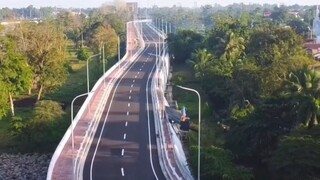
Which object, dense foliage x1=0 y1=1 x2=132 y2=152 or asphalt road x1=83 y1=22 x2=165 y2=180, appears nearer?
asphalt road x1=83 y1=22 x2=165 y2=180

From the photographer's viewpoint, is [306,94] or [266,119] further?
[266,119]

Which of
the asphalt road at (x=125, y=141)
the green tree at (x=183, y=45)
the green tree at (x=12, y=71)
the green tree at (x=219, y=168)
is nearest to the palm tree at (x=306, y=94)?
the green tree at (x=219, y=168)

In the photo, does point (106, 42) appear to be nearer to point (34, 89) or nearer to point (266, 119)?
point (34, 89)

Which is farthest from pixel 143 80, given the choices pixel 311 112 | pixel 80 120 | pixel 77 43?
pixel 77 43

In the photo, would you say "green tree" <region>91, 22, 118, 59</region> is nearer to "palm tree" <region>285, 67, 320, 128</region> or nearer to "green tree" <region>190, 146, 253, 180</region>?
"palm tree" <region>285, 67, 320, 128</region>

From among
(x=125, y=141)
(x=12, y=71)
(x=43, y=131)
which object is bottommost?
(x=43, y=131)

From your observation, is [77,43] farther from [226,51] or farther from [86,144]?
[86,144]

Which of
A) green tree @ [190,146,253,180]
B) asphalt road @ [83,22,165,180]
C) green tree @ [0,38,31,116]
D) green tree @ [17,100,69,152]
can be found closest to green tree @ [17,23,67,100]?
green tree @ [0,38,31,116]

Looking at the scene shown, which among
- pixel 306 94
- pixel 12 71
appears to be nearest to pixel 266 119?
pixel 306 94

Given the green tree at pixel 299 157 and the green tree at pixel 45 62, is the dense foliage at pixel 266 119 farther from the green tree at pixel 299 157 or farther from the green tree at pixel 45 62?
the green tree at pixel 45 62
